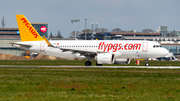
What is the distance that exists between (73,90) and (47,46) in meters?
30.9

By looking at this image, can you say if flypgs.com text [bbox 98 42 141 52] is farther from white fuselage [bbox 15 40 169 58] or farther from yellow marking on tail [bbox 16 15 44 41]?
yellow marking on tail [bbox 16 15 44 41]

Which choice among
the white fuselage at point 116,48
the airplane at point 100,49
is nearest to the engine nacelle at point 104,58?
the airplane at point 100,49

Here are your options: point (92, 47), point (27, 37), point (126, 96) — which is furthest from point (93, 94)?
point (27, 37)

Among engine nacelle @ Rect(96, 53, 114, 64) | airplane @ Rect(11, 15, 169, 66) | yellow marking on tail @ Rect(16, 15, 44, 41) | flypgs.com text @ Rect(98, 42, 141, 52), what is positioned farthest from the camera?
yellow marking on tail @ Rect(16, 15, 44, 41)

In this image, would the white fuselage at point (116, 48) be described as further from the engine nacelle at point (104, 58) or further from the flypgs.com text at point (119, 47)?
the engine nacelle at point (104, 58)

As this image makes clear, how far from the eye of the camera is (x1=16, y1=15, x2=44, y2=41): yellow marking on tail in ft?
172

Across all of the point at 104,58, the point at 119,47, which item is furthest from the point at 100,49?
the point at 104,58

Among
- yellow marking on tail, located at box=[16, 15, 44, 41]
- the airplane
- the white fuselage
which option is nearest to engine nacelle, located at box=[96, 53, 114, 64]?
the airplane

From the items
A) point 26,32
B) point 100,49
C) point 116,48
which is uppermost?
point 26,32

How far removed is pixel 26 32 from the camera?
52.5 m

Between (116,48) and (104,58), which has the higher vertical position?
(116,48)

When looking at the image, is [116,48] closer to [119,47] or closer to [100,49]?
[119,47]

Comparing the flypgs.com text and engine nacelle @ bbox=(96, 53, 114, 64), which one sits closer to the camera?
engine nacelle @ bbox=(96, 53, 114, 64)

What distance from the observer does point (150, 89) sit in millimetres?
21219
